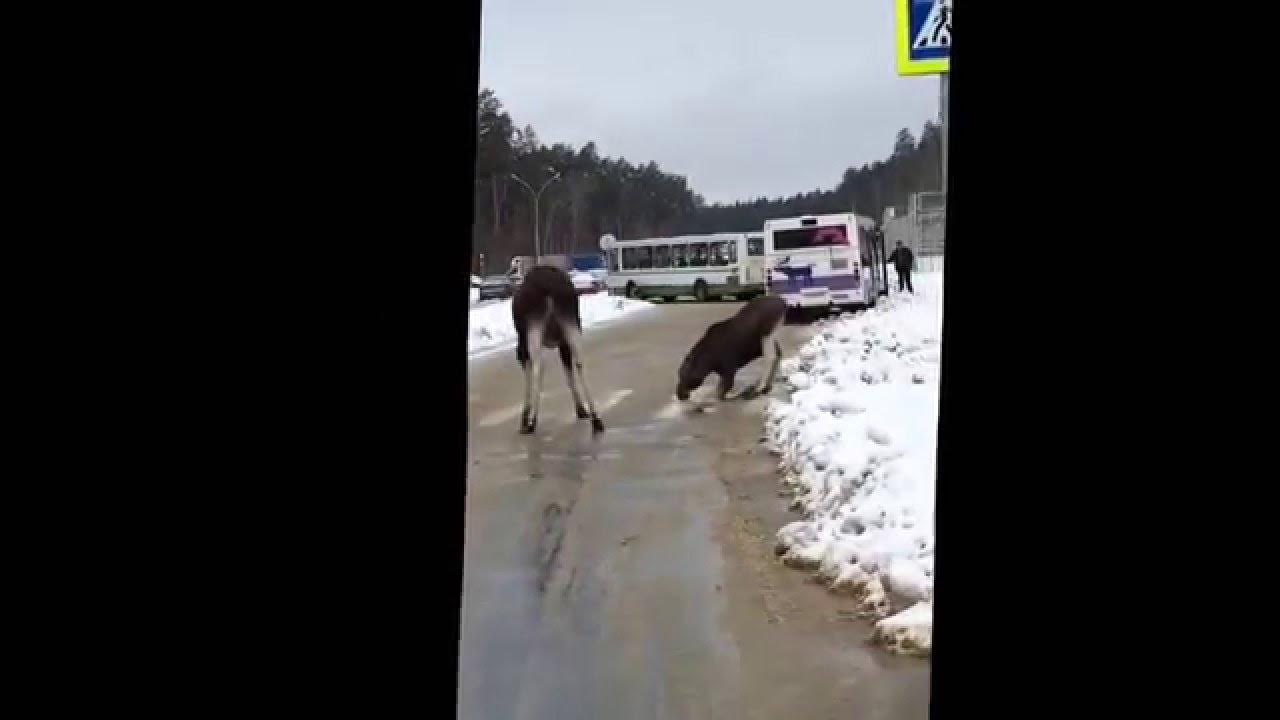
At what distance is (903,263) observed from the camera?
2.72 meters

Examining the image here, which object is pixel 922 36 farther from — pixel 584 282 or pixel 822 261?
pixel 822 261

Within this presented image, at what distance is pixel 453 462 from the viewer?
5.83 feet

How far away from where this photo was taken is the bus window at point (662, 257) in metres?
3.29

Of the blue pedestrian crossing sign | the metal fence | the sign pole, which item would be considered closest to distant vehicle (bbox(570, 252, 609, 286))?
the metal fence

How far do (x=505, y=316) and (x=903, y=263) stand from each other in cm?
99

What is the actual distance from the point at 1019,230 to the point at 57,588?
142 centimetres

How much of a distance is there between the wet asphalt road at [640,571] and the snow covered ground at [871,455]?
10 cm

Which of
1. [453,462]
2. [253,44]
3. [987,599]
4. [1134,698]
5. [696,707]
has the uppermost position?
[253,44]

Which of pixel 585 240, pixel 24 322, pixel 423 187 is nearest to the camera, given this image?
pixel 24 322

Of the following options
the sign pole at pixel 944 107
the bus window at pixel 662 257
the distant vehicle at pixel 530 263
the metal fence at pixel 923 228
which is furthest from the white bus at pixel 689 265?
the sign pole at pixel 944 107

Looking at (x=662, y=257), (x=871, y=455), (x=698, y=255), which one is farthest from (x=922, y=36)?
(x=871, y=455)

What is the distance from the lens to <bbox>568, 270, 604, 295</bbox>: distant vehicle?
3314 mm

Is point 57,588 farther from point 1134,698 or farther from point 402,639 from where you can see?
point 1134,698

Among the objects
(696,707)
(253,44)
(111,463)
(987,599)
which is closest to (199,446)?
(111,463)
